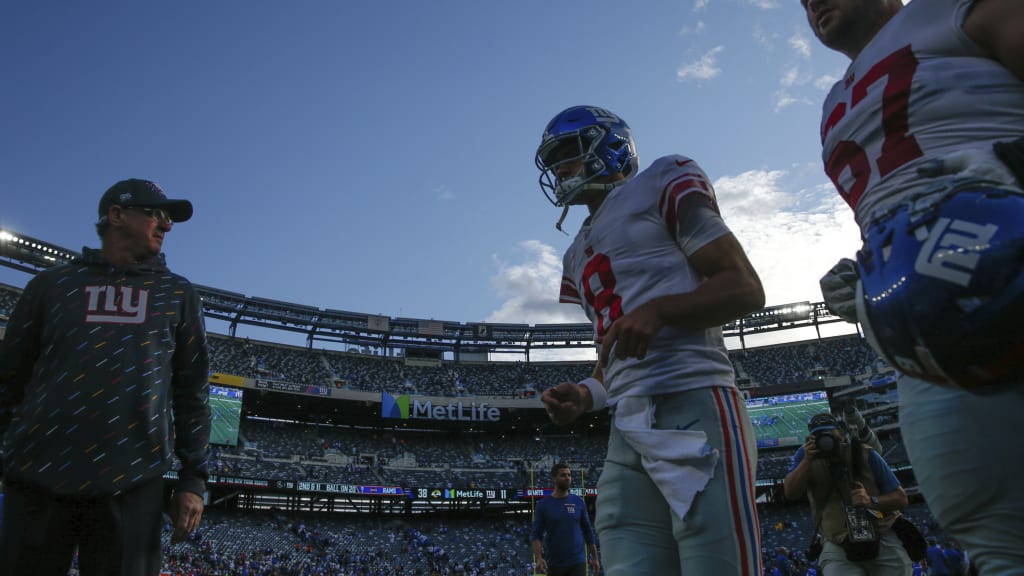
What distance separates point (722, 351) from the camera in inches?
89.7

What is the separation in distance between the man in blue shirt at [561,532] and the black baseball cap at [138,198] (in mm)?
6112

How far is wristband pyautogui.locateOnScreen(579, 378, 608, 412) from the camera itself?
2553 millimetres

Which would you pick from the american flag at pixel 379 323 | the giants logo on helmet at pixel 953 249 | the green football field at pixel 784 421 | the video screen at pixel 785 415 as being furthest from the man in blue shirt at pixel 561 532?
the american flag at pixel 379 323

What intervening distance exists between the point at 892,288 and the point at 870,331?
0.18 m

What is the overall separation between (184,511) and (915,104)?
125 inches

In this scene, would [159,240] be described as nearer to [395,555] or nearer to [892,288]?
[892,288]

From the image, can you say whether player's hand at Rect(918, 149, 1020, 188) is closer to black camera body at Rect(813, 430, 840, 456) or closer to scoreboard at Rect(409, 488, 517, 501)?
black camera body at Rect(813, 430, 840, 456)

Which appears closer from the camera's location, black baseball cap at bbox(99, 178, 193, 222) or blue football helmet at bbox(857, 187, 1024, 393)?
blue football helmet at bbox(857, 187, 1024, 393)

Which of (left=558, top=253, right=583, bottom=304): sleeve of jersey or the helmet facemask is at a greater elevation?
the helmet facemask

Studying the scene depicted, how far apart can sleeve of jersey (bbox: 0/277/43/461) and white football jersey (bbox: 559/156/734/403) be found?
103 inches

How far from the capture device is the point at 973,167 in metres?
1.25

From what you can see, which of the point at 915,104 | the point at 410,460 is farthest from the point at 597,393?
the point at 410,460

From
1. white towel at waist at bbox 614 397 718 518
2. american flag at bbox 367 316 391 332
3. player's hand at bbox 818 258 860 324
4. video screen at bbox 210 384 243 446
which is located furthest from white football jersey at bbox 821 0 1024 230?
american flag at bbox 367 316 391 332

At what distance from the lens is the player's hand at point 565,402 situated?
2439mm
